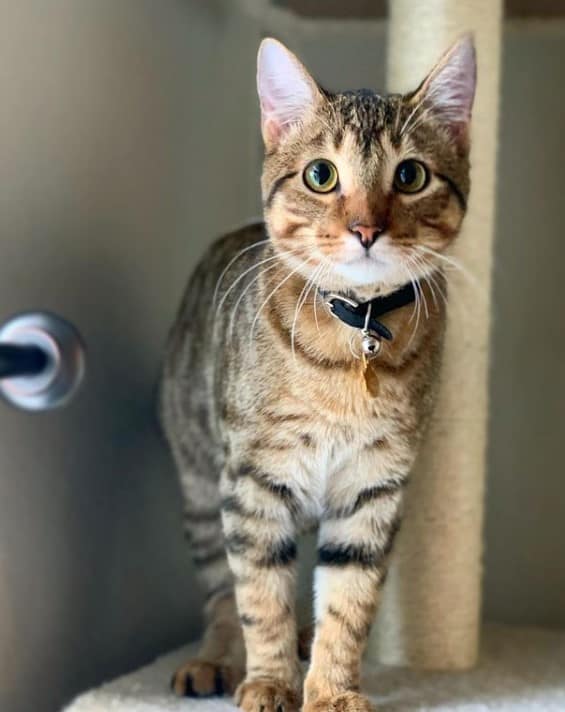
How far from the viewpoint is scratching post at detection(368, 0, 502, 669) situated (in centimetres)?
155

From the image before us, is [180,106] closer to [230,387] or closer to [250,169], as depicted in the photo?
[250,169]

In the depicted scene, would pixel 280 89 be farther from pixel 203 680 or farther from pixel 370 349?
pixel 203 680

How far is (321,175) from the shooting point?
4.10ft

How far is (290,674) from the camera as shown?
1311 millimetres

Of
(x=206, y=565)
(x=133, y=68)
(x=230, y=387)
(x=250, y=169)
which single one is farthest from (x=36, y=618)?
(x=250, y=169)

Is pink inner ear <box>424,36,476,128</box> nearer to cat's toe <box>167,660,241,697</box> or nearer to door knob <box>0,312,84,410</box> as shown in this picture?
door knob <box>0,312,84,410</box>

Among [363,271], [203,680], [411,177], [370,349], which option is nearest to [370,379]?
[370,349]

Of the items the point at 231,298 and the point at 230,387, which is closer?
the point at 230,387

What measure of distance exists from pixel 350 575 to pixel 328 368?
0.88 ft

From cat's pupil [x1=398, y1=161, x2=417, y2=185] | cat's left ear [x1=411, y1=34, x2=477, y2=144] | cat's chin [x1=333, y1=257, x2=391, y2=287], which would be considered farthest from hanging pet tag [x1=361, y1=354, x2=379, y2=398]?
cat's left ear [x1=411, y1=34, x2=477, y2=144]

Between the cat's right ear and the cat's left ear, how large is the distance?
5.3 inches

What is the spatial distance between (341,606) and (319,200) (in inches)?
19.9

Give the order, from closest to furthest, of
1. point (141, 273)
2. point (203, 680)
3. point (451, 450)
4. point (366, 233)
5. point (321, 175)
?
point (366, 233), point (321, 175), point (203, 680), point (451, 450), point (141, 273)

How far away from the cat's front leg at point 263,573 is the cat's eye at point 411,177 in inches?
15.1
